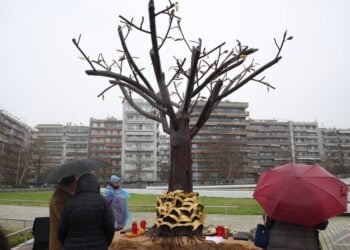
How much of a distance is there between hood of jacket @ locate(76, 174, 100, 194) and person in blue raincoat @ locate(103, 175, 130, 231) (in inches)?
121

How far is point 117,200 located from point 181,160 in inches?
66.0

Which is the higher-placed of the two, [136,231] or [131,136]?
[131,136]

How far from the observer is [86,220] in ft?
12.7

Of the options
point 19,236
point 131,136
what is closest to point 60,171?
point 19,236

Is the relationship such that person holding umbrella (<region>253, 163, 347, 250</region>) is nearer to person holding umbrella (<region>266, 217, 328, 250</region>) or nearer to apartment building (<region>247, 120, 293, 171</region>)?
person holding umbrella (<region>266, 217, 328, 250</region>)

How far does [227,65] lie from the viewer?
6.76 meters

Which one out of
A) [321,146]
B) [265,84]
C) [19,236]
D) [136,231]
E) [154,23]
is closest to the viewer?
[154,23]

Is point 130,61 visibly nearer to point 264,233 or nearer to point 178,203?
point 178,203

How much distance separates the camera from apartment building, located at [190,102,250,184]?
6319 cm

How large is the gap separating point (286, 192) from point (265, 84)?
168 inches

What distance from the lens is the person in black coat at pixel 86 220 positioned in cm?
386

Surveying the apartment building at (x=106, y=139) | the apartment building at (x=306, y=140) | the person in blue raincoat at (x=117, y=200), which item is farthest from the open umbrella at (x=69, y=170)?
the apartment building at (x=306, y=140)

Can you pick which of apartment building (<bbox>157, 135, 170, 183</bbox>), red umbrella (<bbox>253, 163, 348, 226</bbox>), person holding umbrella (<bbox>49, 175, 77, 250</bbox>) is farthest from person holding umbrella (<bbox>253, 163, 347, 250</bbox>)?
apartment building (<bbox>157, 135, 170, 183</bbox>)

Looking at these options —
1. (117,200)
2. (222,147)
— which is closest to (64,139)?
(222,147)
